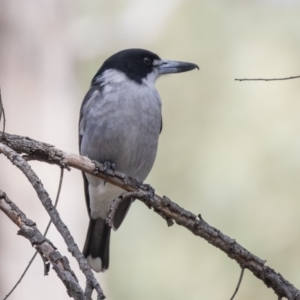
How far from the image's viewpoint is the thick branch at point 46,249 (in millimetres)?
2152

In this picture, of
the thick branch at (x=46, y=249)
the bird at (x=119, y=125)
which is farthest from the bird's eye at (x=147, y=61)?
the thick branch at (x=46, y=249)

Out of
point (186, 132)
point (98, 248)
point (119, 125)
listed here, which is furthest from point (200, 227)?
point (186, 132)

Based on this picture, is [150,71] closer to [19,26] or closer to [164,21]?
[19,26]

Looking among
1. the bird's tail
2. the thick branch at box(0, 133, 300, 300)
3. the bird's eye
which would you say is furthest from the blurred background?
the thick branch at box(0, 133, 300, 300)

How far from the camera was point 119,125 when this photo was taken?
430cm

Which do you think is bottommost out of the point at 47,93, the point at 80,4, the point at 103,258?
the point at 103,258

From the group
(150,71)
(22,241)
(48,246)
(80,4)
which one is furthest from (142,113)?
(80,4)

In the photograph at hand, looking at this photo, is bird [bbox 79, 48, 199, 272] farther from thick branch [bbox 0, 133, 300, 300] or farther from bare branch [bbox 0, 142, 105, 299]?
bare branch [bbox 0, 142, 105, 299]

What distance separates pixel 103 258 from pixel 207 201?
9.89 ft

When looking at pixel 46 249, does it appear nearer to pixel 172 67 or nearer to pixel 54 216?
pixel 54 216

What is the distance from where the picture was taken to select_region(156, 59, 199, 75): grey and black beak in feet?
16.1

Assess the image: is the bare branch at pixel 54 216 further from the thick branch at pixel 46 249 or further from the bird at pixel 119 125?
the bird at pixel 119 125

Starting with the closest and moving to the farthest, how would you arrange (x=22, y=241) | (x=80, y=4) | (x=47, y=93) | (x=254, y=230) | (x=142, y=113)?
(x=142, y=113), (x=22, y=241), (x=47, y=93), (x=254, y=230), (x=80, y=4)

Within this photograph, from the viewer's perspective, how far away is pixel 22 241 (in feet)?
18.0
